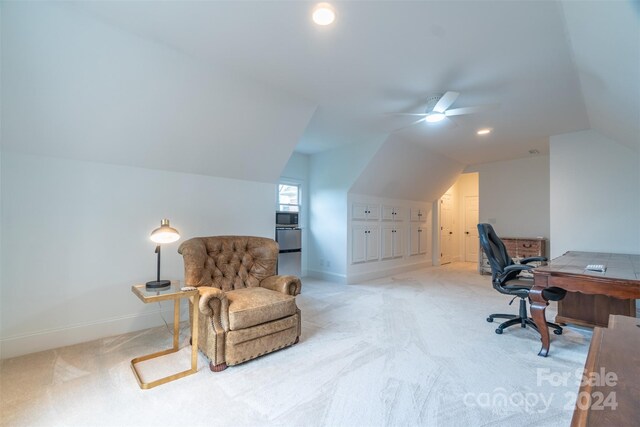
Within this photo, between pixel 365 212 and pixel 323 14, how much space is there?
3991 millimetres

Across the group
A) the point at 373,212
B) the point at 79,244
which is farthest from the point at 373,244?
the point at 79,244

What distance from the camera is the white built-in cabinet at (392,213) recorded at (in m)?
6.04

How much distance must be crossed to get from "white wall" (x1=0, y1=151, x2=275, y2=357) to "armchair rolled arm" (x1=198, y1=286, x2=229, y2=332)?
4.14 feet

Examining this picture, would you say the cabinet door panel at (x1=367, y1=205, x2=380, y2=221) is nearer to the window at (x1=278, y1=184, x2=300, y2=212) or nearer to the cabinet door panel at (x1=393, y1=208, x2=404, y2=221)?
the cabinet door panel at (x1=393, y1=208, x2=404, y2=221)

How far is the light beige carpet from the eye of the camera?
5.48 feet

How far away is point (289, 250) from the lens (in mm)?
5133

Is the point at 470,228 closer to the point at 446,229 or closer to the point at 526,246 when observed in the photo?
the point at 446,229

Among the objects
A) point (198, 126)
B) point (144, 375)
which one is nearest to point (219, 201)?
point (198, 126)

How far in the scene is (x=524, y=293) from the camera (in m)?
2.77

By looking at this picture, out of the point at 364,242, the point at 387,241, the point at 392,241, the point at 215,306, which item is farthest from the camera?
the point at 392,241

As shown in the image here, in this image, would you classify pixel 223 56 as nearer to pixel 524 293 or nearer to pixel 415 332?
pixel 415 332

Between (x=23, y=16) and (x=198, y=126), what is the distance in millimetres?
1384

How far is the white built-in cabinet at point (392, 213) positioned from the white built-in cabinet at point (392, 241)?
149 mm

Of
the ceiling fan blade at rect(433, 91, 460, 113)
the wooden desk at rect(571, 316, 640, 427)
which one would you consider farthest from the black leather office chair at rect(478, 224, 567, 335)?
the wooden desk at rect(571, 316, 640, 427)
